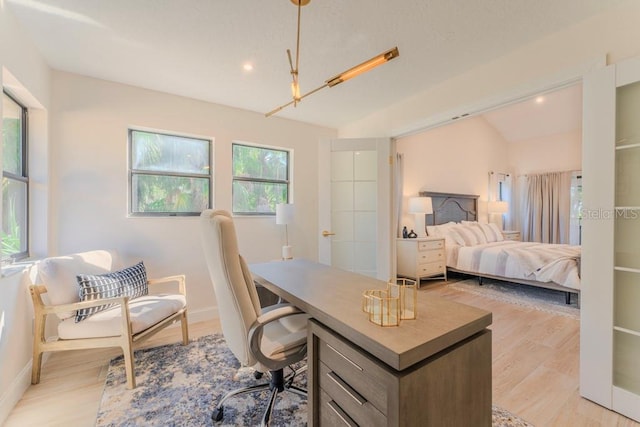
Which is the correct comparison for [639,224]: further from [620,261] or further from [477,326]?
[477,326]

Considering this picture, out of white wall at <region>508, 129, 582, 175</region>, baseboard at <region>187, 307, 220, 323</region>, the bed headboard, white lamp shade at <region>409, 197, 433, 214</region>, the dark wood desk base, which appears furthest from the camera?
white wall at <region>508, 129, 582, 175</region>

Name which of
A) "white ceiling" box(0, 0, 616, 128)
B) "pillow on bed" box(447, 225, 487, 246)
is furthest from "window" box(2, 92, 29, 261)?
"pillow on bed" box(447, 225, 487, 246)

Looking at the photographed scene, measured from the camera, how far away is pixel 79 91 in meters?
2.52

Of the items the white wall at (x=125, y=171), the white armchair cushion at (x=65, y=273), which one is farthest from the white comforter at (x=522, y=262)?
the white armchair cushion at (x=65, y=273)

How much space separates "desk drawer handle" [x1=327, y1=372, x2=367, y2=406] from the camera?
1009 mm

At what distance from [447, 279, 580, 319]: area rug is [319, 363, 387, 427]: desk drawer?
135 inches

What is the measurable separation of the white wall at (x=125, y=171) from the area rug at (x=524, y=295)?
3118 mm

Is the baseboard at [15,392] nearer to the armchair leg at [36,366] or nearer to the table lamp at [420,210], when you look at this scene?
the armchair leg at [36,366]

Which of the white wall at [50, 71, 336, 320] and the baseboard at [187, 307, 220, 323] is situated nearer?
the white wall at [50, 71, 336, 320]

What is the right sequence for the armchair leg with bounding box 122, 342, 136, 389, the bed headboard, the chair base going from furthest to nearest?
the bed headboard
the armchair leg with bounding box 122, 342, 136, 389
the chair base

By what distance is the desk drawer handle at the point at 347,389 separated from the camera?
1.01m

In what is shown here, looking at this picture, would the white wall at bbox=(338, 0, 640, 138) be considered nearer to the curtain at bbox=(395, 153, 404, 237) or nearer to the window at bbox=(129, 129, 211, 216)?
the curtain at bbox=(395, 153, 404, 237)

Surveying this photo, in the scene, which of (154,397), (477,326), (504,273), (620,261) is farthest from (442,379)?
(504,273)

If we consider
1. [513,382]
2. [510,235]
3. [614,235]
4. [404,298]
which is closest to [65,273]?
[404,298]
